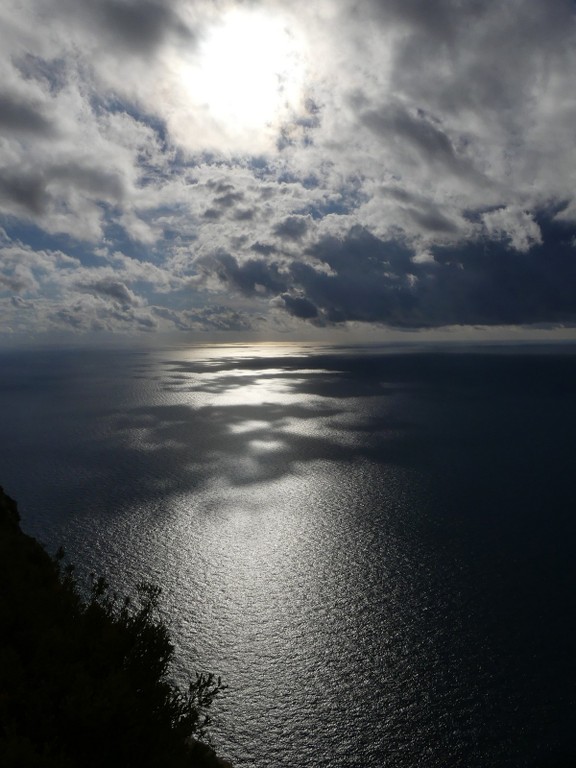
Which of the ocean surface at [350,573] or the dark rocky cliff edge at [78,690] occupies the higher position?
the dark rocky cliff edge at [78,690]

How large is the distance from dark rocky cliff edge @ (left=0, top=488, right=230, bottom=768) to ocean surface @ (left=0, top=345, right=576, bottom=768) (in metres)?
16.7

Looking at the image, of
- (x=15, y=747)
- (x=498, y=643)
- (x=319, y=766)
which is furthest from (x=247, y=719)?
(x=15, y=747)

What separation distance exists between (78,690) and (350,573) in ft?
146

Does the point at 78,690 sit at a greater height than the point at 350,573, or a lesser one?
greater

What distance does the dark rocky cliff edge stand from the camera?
1495cm

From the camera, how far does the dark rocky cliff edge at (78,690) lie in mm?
14945

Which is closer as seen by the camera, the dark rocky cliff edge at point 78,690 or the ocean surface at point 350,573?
the dark rocky cliff edge at point 78,690

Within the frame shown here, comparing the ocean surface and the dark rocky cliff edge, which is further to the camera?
the ocean surface

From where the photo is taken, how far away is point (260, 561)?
59.2 m

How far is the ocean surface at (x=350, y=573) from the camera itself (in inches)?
1296

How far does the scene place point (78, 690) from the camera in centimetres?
1526

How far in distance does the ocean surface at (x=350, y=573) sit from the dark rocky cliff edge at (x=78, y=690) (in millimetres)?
16749

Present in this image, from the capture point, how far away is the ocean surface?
32.9m

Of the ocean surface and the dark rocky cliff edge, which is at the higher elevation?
the dark rocky cliff edge
